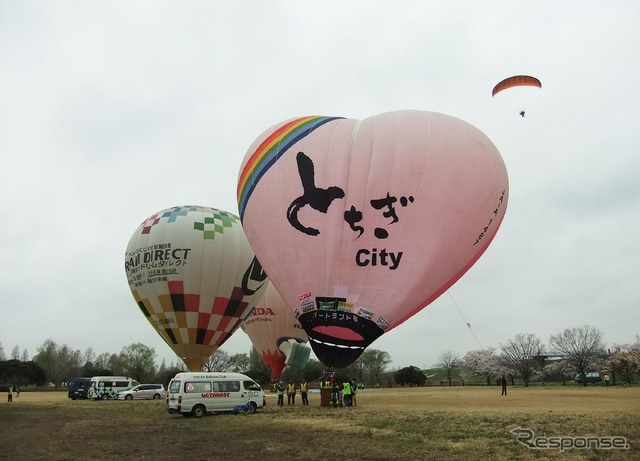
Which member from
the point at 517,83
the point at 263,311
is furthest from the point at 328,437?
the point at 263,311

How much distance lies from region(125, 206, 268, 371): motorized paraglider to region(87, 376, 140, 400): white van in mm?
13639

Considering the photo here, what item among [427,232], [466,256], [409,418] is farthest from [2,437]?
[466,256]

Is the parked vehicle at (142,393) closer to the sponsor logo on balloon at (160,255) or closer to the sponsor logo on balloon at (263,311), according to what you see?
the sponsor logo on balloon at (263,311)

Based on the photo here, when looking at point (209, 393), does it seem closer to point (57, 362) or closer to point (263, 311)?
point (263, 311)

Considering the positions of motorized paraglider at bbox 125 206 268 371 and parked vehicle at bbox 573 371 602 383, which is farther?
parked vehicle at bbox 573 371 602 383

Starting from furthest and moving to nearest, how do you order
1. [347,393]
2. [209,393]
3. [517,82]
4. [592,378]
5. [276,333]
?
[592,378] → [276,333] → [347,393] → [517,82] → [209,393]

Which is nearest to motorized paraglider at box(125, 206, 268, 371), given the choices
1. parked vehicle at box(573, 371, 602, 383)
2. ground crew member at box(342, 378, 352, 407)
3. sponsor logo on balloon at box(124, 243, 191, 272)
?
sponsor logo on balloon at box(124, 243, 191, 272)

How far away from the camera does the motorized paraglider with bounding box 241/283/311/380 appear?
40.1 meters

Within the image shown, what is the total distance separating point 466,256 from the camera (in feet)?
62.8

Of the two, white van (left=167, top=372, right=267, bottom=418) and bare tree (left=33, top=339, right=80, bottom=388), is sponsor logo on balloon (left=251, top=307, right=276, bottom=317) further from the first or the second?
bare tree (left=33, top=339, right=80, bottom=388)

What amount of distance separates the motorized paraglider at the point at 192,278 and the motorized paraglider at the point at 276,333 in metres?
9.81

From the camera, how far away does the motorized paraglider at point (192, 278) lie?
28.1 meters

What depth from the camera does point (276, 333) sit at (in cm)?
4031

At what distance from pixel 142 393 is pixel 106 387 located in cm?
297
